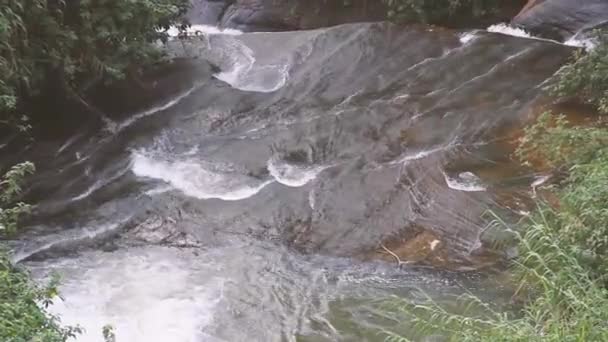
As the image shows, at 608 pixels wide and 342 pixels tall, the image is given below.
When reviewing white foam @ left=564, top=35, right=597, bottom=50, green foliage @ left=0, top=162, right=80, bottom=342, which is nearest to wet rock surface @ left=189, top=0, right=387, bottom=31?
white foam @ left=564, top=35, right=597, bottom=50

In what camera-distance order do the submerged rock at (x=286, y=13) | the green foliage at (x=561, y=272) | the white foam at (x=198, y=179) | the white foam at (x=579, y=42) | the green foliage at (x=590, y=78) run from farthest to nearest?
the submerged rock at (x=286, y=13) < the white foam at (x=579, y=42) < the white foam at (x=198, y=179) < the green foliage at (x=590, y=78) < the green foliage at (x=561, y=272)

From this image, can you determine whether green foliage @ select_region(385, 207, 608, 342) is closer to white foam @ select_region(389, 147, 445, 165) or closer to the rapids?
the rapids

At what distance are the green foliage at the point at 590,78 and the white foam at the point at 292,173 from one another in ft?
10.4

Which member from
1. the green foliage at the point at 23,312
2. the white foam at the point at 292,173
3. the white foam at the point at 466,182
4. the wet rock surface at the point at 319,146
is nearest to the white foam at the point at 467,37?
the wet rock surface at the point at 319,146

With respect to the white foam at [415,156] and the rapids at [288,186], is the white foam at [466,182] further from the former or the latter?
the white foam at [415,156]

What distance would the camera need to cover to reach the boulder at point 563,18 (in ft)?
37.9

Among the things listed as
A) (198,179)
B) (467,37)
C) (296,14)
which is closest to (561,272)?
(198,179)

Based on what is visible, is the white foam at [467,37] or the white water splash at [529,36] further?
the white foam at [467,37]

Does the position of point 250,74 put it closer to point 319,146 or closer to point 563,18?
point 319,146

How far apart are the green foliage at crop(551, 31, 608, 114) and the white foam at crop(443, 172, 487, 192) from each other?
1.62 meters

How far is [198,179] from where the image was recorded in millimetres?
8773

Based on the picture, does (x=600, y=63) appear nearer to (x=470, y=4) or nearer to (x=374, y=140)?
(x=374, y=140)

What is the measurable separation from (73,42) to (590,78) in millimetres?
6399

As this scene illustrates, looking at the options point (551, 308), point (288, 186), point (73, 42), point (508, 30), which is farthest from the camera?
point (508, 30)
